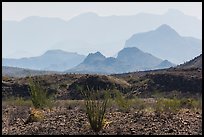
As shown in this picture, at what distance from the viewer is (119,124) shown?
1313cm

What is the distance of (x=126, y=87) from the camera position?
33531 mm

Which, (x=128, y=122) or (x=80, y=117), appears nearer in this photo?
(x=128, y=122)

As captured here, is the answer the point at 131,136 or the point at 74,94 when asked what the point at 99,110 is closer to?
the point at 131,136

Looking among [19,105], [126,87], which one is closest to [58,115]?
[19,105]

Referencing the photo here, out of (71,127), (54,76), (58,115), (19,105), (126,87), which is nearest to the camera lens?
(71,127)

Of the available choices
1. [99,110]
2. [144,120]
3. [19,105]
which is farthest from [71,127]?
[19,105]

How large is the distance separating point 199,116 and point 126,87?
19572 mm

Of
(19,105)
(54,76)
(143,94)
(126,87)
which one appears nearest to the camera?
(19,105)

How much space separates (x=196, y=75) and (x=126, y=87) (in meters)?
5.89

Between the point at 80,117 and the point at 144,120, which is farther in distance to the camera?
the point at 80,117

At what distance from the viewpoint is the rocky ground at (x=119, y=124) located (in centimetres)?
1214

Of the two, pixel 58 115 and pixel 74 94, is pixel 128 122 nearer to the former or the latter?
pixel 58 115

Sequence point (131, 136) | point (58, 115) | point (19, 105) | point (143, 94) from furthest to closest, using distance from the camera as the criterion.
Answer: point (143, 94)
point (19, 105)
point (58, 115)
point (131, 136)

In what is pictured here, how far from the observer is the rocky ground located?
1214 cm
